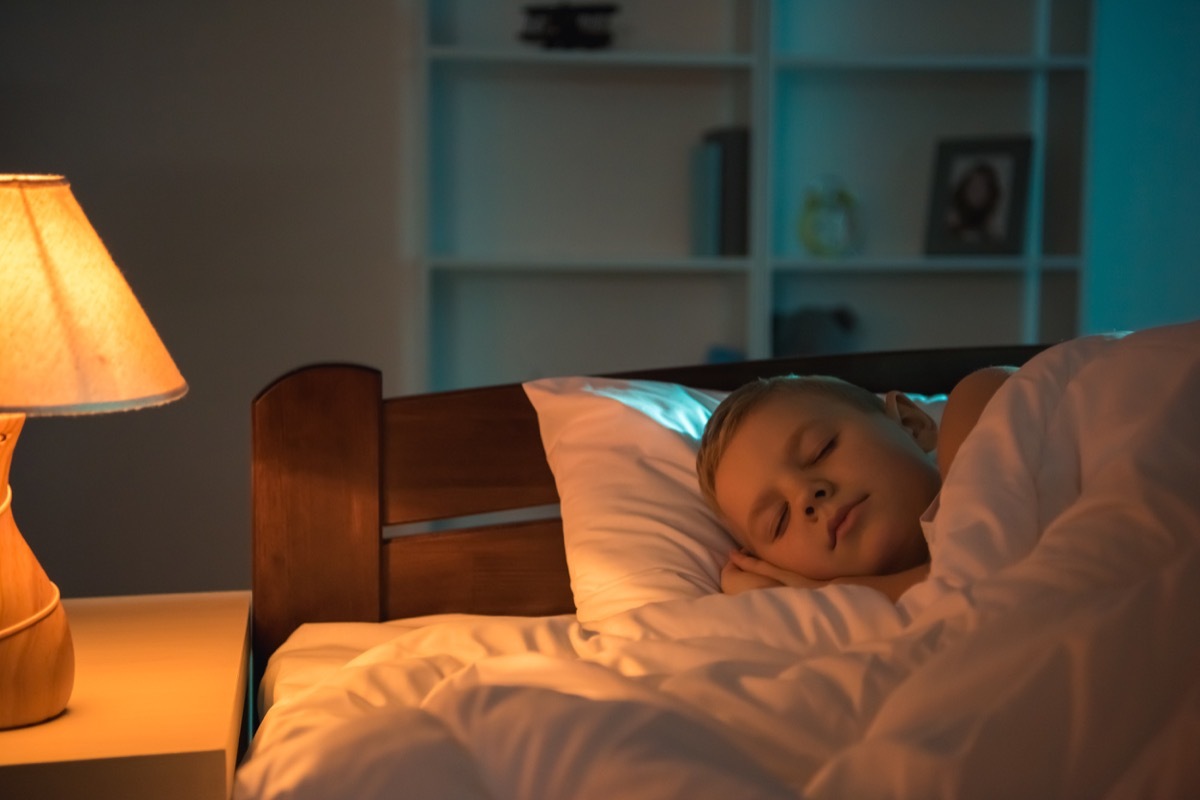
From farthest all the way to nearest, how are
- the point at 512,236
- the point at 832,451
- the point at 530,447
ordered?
the point at 512,236 → the point at 530,447 → the point at 832,451

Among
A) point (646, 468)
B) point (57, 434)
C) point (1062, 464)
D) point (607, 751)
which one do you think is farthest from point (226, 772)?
point (57, 434)

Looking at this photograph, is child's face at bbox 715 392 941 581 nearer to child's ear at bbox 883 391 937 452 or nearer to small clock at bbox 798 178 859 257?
child's ear at bbox 883 391 937 452

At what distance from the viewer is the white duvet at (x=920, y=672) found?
871 millimetres

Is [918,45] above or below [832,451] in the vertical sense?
above

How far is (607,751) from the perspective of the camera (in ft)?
2.96

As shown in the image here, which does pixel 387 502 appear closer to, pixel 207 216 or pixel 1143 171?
pixel 207 216

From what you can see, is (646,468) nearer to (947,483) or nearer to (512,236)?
(947,483)

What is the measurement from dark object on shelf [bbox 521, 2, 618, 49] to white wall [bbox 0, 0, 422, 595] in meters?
0.27

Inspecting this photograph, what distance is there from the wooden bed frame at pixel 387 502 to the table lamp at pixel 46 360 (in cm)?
33

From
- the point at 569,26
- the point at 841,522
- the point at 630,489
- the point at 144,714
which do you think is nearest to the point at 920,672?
Answer: the point at 841,522

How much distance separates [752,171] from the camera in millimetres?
2707

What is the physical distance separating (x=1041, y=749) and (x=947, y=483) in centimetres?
43

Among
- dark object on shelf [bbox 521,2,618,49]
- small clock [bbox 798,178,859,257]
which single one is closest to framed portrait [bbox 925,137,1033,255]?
small clock [bbox 798,178,859,257]

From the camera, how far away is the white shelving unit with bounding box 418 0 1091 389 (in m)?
2.76
